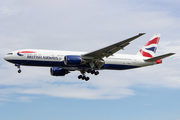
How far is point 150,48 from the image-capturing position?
44.3m

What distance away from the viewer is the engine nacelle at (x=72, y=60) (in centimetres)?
3522

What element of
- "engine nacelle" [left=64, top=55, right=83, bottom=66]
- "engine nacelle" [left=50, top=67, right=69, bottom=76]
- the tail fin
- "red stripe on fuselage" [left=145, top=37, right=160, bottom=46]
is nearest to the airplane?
"engine nacelle" [left=64, top=55, right=83, bottom=66]

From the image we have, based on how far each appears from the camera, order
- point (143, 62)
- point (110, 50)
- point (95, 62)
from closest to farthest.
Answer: point (110, 50), point (95, 62), point (143, 62)

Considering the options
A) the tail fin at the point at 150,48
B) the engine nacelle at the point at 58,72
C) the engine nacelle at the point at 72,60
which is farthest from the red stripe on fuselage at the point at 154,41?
the engine nacelle at the point at 72,60

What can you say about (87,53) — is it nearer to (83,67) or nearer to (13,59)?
(83,67)

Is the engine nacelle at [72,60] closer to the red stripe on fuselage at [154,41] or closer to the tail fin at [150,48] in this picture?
the tail fin at [150,48]

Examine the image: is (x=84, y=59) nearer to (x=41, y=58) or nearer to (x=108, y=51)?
(x=108, y=51)

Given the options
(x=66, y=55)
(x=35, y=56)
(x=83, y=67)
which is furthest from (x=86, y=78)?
(x=35, y=56)

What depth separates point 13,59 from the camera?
117 feet

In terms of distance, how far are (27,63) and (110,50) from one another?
10635 mm

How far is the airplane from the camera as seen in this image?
35438mm

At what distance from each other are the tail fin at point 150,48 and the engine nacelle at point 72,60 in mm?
11632

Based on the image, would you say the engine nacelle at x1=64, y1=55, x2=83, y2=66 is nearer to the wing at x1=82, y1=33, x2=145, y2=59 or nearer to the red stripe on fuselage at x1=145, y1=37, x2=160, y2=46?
the wing at x1=82, y1=33, x2=145, y2=59

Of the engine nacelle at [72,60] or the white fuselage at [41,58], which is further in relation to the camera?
the white fuselage at [41,58]
